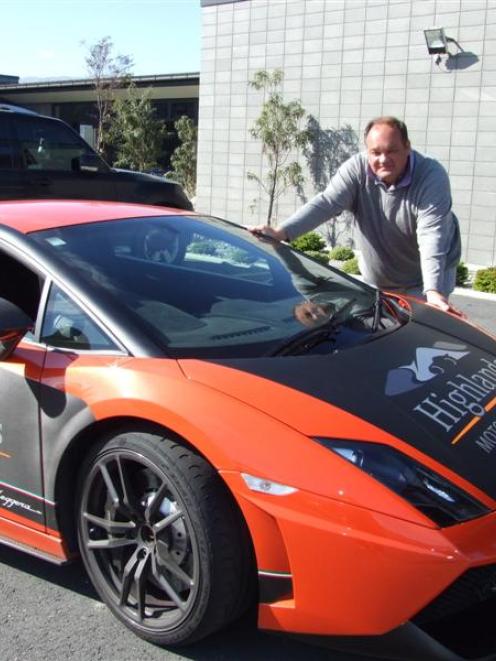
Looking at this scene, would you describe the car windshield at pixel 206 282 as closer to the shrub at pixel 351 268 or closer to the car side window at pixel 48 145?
the car side window at pixel 48 145

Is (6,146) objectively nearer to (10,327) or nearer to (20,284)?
(20,284)

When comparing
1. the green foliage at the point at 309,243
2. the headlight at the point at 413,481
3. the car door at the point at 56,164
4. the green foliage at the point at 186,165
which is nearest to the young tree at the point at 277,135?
the green foliage at the point at 309,243

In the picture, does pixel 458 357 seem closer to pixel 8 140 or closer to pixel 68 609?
pixel 68 609

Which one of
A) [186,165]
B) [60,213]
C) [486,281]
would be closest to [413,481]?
[60,213]

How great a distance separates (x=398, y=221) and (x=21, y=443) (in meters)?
2.38

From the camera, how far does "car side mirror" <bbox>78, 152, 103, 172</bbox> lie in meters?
7.95

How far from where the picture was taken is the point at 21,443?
97.0 inches

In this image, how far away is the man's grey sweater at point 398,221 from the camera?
372cm

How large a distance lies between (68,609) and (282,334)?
1.22m

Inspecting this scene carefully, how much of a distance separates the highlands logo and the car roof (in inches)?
55.0

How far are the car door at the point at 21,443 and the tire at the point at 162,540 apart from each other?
19cm

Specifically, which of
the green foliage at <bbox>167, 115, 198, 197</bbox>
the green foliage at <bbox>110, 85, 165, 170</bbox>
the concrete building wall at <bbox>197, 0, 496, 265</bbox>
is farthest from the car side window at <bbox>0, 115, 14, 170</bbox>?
the green foliage at <bbox>110, 85, 165, 170</bbox>

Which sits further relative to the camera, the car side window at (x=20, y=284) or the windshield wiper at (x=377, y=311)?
the windshield wiper at (x=377, y=311)

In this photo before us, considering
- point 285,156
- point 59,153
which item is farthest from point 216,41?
point 59,153
